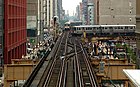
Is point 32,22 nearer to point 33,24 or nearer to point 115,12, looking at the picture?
point 33,24

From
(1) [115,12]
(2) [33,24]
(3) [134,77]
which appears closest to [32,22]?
(2) [33,24]

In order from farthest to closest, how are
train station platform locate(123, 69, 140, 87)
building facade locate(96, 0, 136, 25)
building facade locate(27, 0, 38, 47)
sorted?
1. building facade locate(96, 0, 136, 25)
2. building facade locate(27, 0, 38, 47)
3. train station platform locate(123, 69, 140, 87)

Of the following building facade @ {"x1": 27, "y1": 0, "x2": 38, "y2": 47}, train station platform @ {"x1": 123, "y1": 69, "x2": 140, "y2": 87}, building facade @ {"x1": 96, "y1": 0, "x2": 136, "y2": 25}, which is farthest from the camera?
building facade @ {"x1": 96, "y1": 0, "x2": 136, "y2": 25}

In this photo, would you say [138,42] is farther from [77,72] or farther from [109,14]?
[109,14]

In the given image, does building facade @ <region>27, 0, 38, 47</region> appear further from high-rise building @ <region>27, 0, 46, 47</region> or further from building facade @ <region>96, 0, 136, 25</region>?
building facade @ <region>96, 0, 136, 25</region>

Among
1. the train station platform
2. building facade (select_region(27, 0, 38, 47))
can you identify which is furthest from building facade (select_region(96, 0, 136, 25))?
the train station platform

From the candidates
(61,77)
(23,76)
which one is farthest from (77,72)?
(23,76)

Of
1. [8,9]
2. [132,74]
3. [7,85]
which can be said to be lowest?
[7,85]

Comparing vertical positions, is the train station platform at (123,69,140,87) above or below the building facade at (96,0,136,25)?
below
